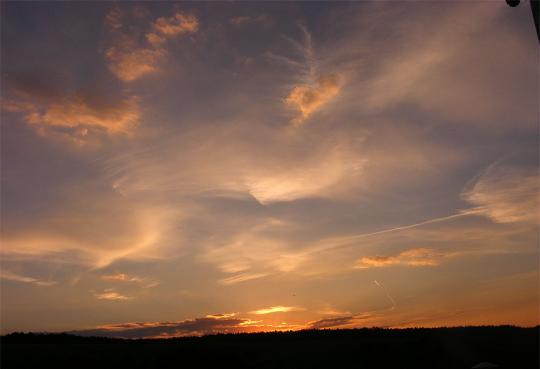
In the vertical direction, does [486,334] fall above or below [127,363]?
above

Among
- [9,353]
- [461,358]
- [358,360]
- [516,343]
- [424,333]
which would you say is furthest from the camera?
[424,333]

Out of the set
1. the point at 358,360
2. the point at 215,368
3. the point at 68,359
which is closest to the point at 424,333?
the point at 358,360

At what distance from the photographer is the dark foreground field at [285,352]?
150 ft

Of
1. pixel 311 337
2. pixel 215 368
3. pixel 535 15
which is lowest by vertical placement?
pixel 215 368

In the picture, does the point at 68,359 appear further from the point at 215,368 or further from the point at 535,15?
the point at 535,15

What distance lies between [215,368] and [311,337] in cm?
2999

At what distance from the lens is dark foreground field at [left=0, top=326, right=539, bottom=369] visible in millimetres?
45594

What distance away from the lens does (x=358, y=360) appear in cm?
5584

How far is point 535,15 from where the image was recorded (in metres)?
21.8

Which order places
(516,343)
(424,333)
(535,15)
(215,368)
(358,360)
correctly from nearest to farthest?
(535,15), (215,368), (358,360), (516,343), (424,333)

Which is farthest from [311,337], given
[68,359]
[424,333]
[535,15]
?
[535,15]

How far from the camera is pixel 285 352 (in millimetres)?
54625

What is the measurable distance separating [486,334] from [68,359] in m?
62.1

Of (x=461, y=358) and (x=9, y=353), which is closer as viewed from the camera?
(x=9, y=353)
